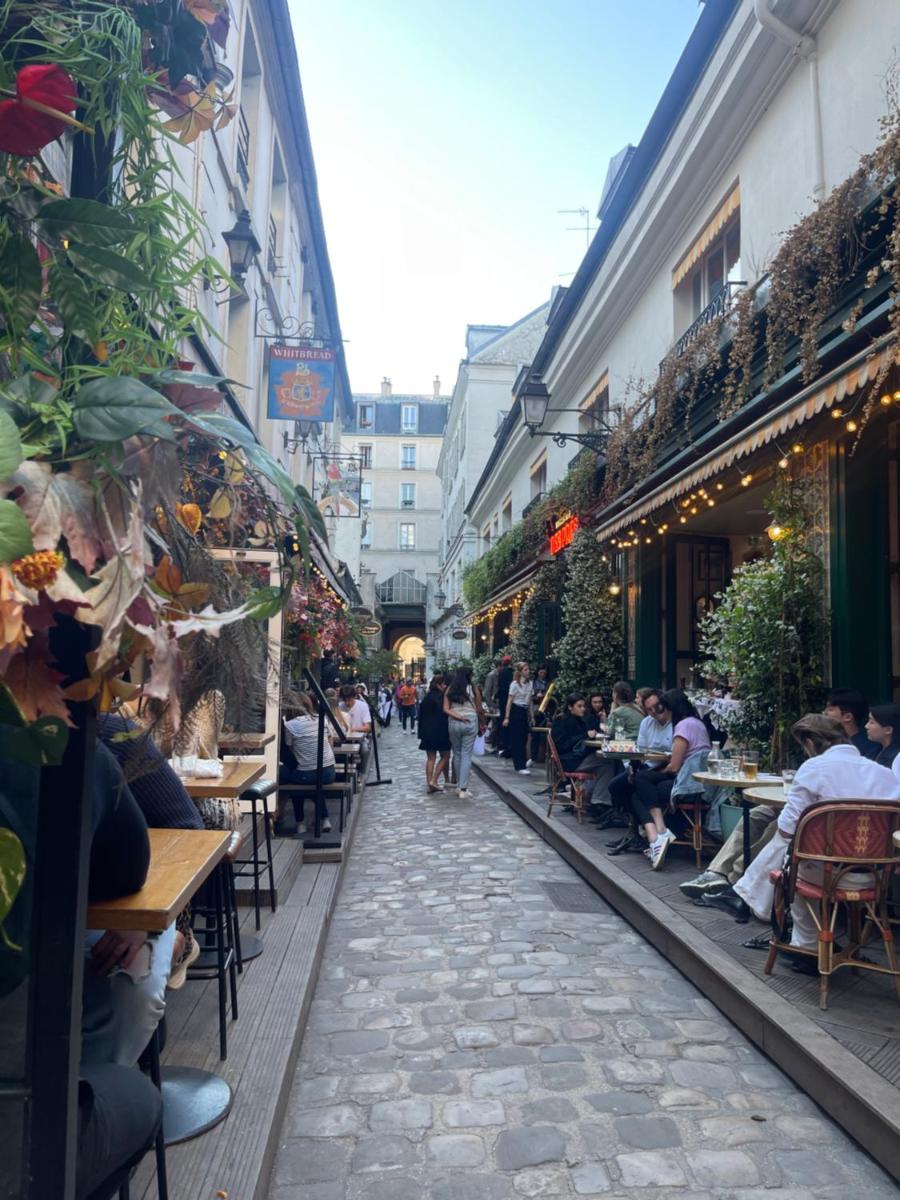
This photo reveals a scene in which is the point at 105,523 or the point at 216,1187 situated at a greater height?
the point at 105,523

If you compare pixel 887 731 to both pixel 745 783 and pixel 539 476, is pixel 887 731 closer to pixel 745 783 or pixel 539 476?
pixel 745 783

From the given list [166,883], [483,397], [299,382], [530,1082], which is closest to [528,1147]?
[530,1082]

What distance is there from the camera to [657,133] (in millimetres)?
9945

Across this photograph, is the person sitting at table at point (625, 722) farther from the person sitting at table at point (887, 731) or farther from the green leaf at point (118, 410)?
the green leaf at point (118, 410)

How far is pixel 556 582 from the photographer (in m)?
14.5

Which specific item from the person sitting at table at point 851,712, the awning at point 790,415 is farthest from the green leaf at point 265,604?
the person sitting at table at point 851,712

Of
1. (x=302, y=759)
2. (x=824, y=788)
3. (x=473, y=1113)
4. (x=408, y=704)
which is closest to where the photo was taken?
(x=473, y=1113)

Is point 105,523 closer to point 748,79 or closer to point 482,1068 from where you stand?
point 482,1068

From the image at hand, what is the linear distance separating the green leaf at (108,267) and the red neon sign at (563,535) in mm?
11788

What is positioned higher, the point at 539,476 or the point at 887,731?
the point at 539,476

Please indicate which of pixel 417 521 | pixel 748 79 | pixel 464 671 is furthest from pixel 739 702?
pixel 417 521

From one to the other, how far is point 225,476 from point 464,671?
32.1 feet

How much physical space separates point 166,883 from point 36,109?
186 cm

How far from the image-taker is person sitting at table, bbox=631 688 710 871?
22.4 ft
